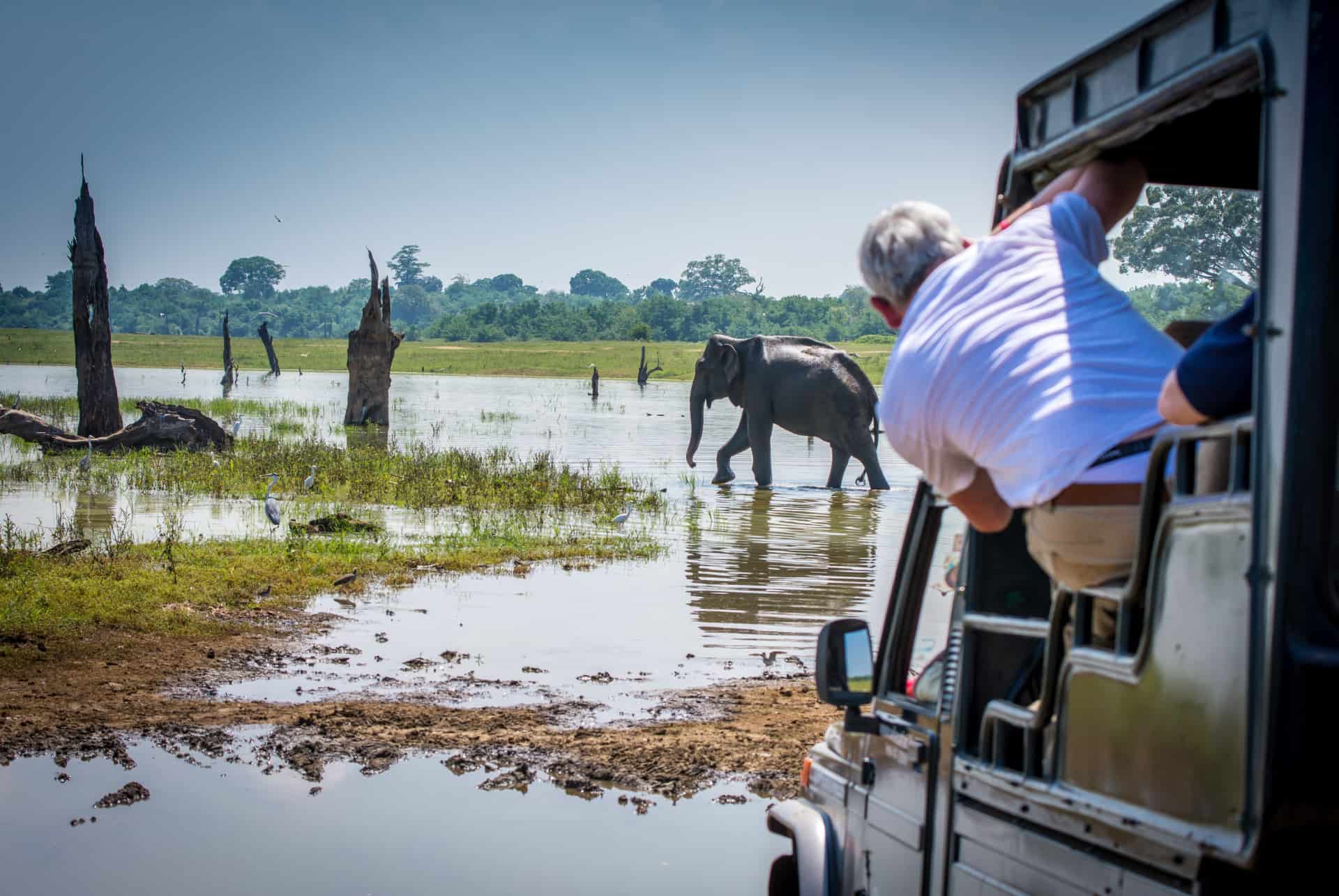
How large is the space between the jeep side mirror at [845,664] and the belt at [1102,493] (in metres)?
0.90

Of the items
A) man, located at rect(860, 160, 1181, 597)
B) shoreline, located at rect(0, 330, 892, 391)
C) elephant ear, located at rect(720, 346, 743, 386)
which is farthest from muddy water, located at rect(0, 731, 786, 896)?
shoreline, located at rect(0, 330, 892, 391)

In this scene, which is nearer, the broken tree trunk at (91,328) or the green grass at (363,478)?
the green grass at (363,478)

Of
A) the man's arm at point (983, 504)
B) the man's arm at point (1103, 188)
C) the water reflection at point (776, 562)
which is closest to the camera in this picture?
the man's arm at point (983, 504)

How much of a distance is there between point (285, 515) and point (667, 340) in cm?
11452

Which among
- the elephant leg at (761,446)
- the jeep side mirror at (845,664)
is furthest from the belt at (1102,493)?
the elephant leg at (761,446)

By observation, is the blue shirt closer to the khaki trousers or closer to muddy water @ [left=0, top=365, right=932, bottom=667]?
the khaki trousers

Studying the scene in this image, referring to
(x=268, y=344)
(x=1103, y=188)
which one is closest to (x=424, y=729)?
(x=1103, y=188)

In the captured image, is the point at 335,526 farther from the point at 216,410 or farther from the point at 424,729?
the point at 216,410

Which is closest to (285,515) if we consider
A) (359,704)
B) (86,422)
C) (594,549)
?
(594,549)

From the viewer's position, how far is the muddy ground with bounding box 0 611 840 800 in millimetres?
6469

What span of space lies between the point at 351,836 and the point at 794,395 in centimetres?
1697

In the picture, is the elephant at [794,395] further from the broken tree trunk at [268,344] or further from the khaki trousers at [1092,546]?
the broken tree trunk at [268,344]

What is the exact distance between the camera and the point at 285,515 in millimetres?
14805

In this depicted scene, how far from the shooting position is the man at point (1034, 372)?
2.68 meters
